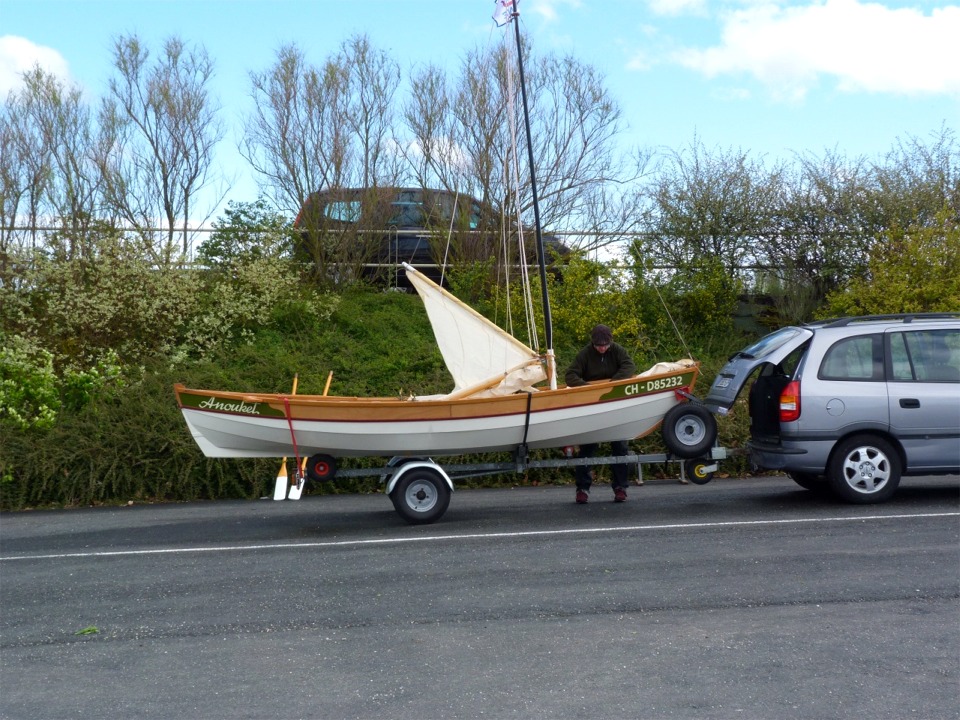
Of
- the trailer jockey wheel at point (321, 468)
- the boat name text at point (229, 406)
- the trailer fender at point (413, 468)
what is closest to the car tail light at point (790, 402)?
the trailer fender at point (413, 468)

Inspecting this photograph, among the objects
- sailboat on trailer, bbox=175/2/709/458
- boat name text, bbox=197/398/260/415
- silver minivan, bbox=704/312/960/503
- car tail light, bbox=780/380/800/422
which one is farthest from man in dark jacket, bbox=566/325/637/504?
boat name text, bbox=197/398/260/415

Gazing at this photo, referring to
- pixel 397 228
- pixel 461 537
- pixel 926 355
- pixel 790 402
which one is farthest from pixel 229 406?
pixel 397 228

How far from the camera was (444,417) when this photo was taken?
979cm

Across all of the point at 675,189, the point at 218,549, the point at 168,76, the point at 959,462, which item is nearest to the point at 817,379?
the point at 959,462

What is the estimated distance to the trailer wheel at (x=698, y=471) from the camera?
10062 mm

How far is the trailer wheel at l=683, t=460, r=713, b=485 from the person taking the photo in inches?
396

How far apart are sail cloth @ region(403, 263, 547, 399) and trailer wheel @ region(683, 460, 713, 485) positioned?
5.80 ft

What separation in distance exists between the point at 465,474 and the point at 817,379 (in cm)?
357

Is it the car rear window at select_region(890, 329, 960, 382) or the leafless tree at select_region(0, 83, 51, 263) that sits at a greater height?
the leafless tree at select_region(0, 83, 51, 263)

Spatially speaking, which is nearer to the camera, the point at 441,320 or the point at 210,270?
the point at 441,320

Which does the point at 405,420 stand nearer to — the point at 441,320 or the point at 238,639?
the point at 441,320

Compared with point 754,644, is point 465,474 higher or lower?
higher

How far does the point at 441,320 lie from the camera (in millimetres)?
10750

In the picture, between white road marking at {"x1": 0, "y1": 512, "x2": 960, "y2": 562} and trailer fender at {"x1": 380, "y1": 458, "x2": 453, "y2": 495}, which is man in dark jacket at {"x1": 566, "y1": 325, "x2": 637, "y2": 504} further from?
trailer fender at {"x1": 380, "y1": 458, "x2": 453, "y2": 495}
